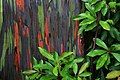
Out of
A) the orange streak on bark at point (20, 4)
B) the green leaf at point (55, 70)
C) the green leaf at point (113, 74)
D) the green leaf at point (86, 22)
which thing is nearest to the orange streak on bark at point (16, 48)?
the orange streak on bark at point (20, 4)

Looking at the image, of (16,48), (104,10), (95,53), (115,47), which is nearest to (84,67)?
(95,53)

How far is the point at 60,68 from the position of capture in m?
2.88

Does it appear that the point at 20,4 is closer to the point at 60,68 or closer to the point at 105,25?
the point at 60,68

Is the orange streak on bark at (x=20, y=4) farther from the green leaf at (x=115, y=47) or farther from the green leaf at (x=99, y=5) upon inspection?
the green leaf at (x=115, y=47)

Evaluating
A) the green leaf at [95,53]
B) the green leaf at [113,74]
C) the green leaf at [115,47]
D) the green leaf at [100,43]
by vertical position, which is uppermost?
the green leaf at [100,43]

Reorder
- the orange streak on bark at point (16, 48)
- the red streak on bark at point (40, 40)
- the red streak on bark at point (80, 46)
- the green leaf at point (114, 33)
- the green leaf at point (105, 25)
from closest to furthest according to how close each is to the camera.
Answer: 1. the green leaf at point (105, 25)
2. the green leaf at point (114, 33)
3. the red streak on bark at point (80, 46)
4. the red streak on bark at point (40, 40)
5. the orange streak on bark at point (16, 48)

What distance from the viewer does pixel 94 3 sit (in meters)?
2.81

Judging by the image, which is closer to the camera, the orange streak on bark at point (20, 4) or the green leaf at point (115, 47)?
the green leaf at point (115, 47)

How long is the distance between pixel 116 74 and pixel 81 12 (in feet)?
1.93

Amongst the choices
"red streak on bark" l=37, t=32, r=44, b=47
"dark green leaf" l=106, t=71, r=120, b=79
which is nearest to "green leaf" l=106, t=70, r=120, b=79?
"dark green leaf" l=106, t=71, r=120, b=79

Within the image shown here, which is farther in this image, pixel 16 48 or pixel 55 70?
pixel 16 48

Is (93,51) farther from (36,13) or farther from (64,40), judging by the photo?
(36,13)

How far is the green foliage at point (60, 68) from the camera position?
284 cm

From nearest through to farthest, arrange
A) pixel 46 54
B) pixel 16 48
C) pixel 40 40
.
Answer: pixel 46 54
pixel 40 40
pixel 16 48
